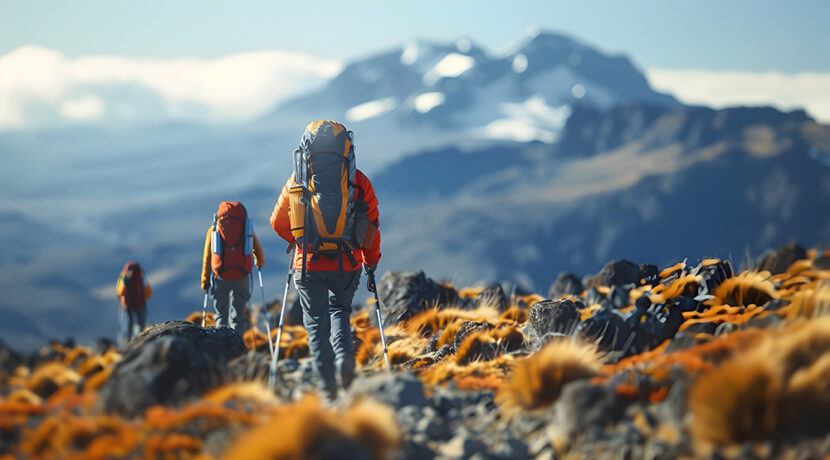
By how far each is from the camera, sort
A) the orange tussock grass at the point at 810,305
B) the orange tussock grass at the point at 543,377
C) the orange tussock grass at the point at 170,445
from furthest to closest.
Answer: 1. the orange tussock grass at the point at 810,305
2. the orange tussock grass at the point at 543,377
3. the orange tussock grass at the point at 170,445

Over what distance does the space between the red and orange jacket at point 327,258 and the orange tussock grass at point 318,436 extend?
262cm

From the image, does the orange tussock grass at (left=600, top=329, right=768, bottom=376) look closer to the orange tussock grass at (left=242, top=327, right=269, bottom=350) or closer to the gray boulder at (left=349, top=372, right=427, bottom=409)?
the gray boulder at (left=349, top=372, right=427, bottom=409)

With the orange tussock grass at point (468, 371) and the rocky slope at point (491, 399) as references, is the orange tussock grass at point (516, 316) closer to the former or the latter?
the rocky slope at point (491, 399)

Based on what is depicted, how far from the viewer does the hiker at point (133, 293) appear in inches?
798

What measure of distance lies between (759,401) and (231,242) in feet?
33.4

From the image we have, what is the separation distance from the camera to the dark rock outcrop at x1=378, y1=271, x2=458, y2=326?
16.0 meters

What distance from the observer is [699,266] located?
1264 centimetres

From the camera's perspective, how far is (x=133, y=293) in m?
20.3

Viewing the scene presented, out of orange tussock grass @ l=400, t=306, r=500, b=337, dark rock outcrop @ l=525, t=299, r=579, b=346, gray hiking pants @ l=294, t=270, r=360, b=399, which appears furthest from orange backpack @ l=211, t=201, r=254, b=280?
dark rock outcrop @ l=525, t=299, r=579, b=346

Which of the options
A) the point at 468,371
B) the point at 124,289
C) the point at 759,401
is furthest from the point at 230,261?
the point at 759,401

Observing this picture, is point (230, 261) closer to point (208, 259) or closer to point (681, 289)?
point (208, 259)

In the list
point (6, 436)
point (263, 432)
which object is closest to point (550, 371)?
point (263, 432)

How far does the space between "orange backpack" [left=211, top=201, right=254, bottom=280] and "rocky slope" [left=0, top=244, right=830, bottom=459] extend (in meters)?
4.31

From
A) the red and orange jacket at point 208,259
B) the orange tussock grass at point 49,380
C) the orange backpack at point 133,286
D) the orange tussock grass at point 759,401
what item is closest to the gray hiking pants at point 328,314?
the orange tussock grass at point 49,380
